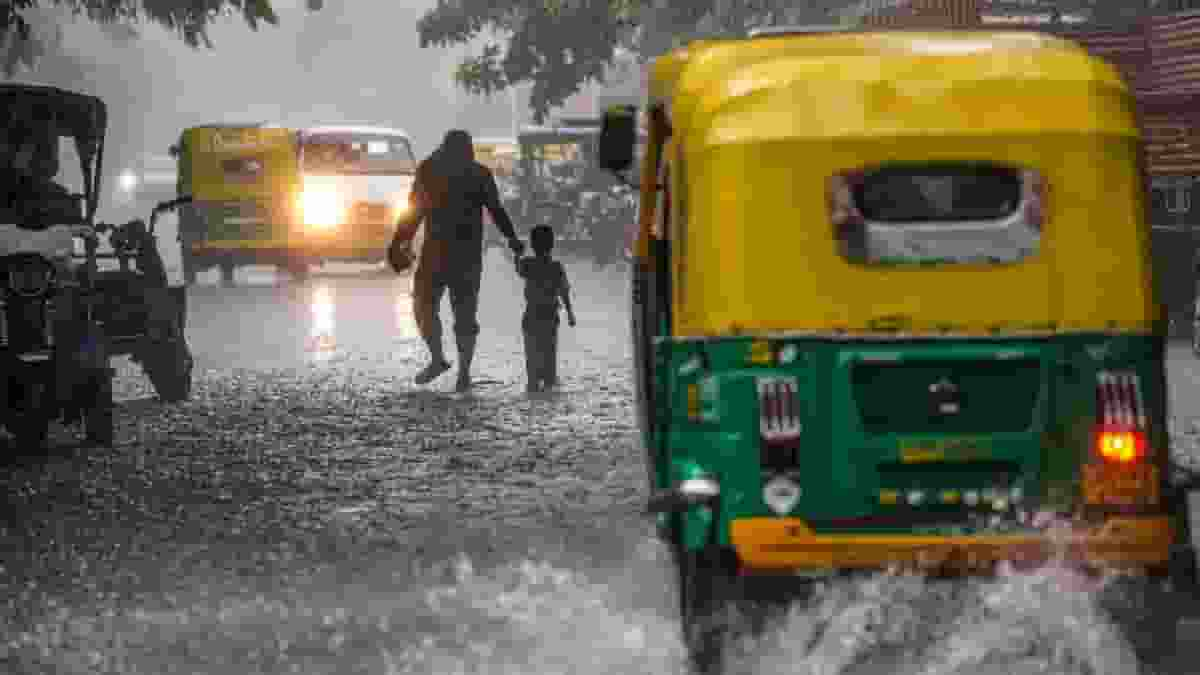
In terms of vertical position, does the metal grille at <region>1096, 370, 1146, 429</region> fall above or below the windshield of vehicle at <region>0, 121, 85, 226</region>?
below

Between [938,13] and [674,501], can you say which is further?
[938,13]

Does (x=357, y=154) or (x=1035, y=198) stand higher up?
(x=1035, y=198)

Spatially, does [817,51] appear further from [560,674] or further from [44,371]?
[44,371]

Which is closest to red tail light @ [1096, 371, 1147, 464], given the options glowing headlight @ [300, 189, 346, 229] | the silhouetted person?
the silhouetted person

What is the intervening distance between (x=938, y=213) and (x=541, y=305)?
953 cm

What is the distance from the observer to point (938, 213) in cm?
706

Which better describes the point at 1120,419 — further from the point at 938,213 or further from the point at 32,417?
Result: the point at 32,417

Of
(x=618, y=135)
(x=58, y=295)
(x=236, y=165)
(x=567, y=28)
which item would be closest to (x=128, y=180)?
(x=567, y=28)

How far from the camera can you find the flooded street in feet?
23.4

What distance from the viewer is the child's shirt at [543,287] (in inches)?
648

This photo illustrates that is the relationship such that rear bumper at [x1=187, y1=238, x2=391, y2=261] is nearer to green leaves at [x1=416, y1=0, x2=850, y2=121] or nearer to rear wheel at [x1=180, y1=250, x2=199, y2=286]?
rear wheel at [x1=180, y1=250, x2=199, y2=286]

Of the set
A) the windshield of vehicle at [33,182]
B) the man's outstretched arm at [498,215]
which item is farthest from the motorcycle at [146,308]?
the man's outstretched arm at [498,215]

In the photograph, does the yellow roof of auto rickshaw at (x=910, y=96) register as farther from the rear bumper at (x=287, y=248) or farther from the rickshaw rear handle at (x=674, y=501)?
the rear bumper at (x=287, y=248)

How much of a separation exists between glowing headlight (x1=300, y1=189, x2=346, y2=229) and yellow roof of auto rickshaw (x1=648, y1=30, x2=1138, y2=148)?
2665cm
